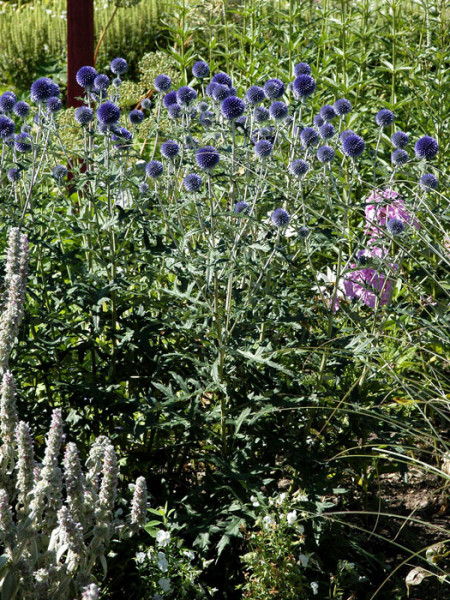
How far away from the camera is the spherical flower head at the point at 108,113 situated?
9.68ft

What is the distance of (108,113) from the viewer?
296 centimetres

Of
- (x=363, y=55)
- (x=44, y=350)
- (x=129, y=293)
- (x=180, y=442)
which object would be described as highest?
(x=363, y=55)

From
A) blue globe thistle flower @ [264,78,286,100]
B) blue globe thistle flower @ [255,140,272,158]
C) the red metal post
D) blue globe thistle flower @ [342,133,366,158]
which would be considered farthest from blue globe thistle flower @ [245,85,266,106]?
the red metal post

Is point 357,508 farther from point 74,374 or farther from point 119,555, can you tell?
point 74,374

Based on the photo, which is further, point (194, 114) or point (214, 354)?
point (194, 114)

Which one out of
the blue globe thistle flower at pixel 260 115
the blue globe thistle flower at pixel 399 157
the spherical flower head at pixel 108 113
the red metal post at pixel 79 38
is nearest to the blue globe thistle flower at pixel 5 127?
the spherical flower head at pixel 108 113

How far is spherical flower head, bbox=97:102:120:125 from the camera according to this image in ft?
9.68

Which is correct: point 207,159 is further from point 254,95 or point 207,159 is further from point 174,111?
point 174,111

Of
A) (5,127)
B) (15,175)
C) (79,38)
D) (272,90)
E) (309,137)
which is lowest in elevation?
(79,38)

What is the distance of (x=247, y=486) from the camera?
2.60 m

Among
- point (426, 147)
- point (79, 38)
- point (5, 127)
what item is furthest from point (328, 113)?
point (79, 38)

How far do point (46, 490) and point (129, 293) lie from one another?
3.32ft

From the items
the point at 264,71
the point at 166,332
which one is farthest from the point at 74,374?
the point at 264,71

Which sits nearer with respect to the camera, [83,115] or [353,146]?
[353,146]
